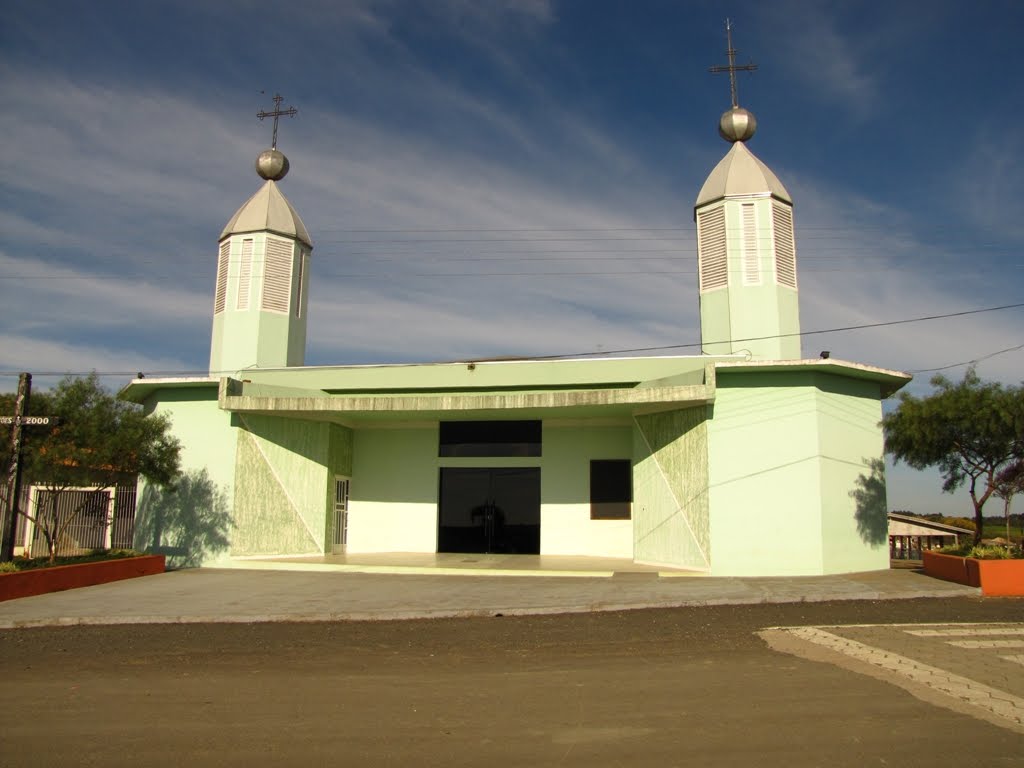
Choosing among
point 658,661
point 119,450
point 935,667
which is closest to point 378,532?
point 119,450

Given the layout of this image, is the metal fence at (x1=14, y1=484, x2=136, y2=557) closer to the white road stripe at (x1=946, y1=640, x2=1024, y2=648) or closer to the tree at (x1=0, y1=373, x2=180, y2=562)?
the tree at (x1=0, y1=373, x2=180, y2=562)

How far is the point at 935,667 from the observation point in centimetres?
705

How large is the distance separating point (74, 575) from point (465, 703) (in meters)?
11.0

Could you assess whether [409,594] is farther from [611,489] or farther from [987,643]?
[987,643]

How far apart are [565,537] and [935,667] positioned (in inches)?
488

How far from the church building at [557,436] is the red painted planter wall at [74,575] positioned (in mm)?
1696

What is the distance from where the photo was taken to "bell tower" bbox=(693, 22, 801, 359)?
60.8 ft

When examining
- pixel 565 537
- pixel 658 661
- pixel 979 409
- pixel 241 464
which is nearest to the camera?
pixel 658 661

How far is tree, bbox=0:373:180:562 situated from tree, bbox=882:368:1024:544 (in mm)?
14777

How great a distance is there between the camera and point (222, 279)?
21281mm

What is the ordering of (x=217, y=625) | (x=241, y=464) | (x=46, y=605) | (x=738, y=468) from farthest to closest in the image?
(x=241, y=464), (x=738, y=468), (x=46, y=605), (x=217, y=625)

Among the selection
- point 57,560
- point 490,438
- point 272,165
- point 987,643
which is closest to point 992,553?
point 987,643

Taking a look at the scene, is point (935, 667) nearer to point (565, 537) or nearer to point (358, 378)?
point (565, 537)

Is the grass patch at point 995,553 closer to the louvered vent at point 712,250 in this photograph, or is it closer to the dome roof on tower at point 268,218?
the louvered vent at point 712,250
